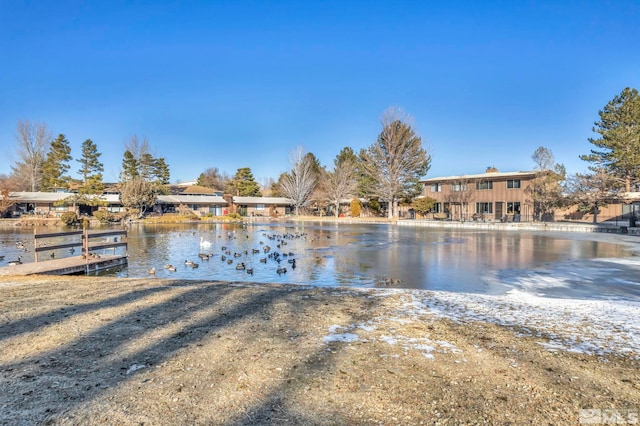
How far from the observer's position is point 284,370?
12.3 feet

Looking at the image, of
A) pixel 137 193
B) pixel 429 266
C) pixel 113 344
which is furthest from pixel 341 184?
pixel 113 344

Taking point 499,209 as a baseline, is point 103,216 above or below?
below

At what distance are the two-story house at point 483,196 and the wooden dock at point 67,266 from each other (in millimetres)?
37927

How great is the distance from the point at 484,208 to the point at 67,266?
148ft

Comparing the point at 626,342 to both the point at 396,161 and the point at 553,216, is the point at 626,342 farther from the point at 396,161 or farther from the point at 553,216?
the point at 396,161

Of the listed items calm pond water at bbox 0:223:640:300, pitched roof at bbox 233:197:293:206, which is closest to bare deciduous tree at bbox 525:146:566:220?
calm pond water at bbox 0:223:640:300

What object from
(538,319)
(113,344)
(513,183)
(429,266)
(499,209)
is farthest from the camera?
(499,209)

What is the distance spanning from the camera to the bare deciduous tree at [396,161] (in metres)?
50.1

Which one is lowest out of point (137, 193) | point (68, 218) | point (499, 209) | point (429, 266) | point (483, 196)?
point (429, 266)

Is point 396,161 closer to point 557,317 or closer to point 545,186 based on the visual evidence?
point 545,186

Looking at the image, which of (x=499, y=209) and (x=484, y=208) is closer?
(x=499, y=209)

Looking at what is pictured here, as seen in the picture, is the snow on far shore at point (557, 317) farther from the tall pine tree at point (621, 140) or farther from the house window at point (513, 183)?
the house window at point (513, 183)

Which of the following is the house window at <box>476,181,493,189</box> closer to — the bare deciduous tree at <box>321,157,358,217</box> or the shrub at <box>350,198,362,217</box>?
the shrub at <box>350,198,362,217</box>

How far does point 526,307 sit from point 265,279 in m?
6.97
